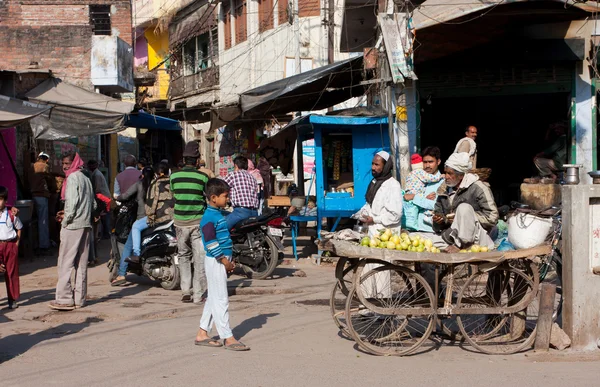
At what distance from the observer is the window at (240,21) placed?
25.1 m

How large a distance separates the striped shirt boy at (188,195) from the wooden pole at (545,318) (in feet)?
14.2

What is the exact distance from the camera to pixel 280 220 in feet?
36.3

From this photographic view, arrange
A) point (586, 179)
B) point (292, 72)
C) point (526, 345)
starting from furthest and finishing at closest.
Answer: point (292, 72) < point (586, 179) < point (526, 345)

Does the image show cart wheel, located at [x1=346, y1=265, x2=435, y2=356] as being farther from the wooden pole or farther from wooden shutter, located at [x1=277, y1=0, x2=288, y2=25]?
wooden shutter, located at [x1=277, y1=0, x2=288, y2=25]

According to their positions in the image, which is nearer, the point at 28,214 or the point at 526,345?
the point at 526,345

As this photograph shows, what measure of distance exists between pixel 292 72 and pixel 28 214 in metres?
10.0

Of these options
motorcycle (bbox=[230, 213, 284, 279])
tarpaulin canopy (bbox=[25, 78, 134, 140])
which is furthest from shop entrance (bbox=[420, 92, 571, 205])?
tarpaulin canopy (bbox=[25, 78, 134, 140])

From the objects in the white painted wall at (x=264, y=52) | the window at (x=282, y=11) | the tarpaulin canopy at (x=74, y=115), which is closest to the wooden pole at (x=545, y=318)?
the tarpaulin canopy at (x=74, y=115)

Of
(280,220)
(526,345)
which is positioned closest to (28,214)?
(280,220)

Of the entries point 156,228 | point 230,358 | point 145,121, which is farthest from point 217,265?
point 145,121

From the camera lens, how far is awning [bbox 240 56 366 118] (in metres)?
13.5

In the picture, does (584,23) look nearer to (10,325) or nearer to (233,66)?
(10,325)

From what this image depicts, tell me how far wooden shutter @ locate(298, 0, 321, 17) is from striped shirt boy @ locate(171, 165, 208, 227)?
498 inches

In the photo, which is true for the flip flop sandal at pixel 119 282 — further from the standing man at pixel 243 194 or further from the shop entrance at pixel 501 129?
the shop entrance at pixel 501 129
